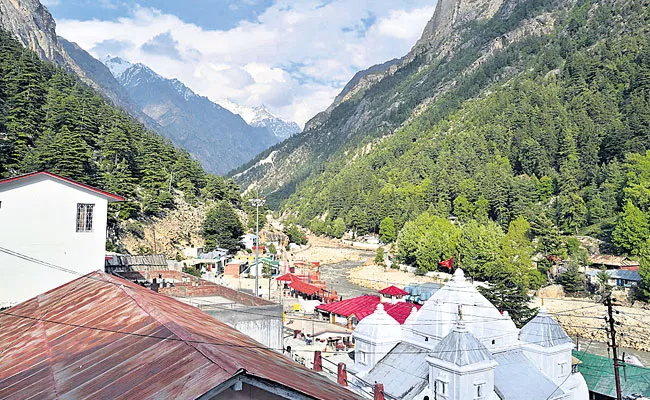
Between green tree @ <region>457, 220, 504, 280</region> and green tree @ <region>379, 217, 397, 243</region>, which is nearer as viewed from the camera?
green tree @ <region>457, 220, 504, 280</region>

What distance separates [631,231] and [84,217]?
5009cm

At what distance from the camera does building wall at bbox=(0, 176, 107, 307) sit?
13.0m

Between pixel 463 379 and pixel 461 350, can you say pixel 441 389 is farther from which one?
pixel 461 350

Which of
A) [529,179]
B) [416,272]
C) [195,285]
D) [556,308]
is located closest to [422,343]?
[195,285]

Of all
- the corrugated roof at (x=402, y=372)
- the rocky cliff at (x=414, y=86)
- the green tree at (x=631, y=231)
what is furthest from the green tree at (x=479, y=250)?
the rocky cliff at (x=414, y=86)

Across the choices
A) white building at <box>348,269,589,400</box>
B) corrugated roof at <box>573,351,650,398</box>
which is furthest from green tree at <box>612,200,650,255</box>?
white building at <box>348,269,589,400</box>

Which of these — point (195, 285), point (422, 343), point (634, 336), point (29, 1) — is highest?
point (29, 1)

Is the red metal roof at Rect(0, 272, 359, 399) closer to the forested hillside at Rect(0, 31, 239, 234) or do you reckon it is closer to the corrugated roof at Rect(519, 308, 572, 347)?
the corrugated roof at Rect(519, 308, 572, 347)

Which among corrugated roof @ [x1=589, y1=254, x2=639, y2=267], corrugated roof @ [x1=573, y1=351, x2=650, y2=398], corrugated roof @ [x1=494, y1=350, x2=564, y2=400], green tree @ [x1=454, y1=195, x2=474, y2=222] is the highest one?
green tree @ [x1=454, y1=195, x2=474, y2=222]

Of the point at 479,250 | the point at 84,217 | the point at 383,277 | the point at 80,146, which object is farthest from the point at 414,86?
the point at 84,217

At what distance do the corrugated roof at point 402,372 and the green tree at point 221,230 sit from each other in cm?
3708

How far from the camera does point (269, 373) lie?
451 cm

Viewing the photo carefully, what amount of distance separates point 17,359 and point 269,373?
14.6 feet

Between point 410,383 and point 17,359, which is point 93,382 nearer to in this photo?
point 17,359
